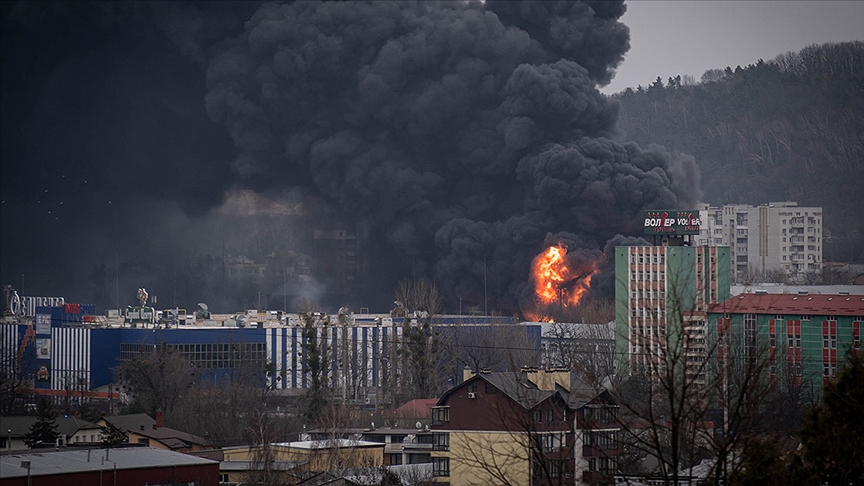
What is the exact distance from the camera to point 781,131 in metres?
161

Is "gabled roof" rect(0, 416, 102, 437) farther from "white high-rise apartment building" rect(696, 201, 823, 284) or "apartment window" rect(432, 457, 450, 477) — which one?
"white high-rise apartment building" rect(696, 201, 823, 284)

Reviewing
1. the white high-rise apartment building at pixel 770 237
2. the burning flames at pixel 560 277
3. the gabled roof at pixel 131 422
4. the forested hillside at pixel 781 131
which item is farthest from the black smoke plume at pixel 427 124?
the forested hillside at pixel 781 131

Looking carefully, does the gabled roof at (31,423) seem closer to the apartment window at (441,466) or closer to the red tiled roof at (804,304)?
the apartment window at (441,466)

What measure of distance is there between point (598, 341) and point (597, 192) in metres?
18.7

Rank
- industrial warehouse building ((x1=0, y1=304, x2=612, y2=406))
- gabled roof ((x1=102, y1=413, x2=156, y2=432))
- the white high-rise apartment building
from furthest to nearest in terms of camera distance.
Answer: the white high-rise apartment building → industrial warehouse building ((x1=0, y1=304, x2=612, y2=406)) → gabled roof ((x1=102, y1=413, x2=156, y2=432))

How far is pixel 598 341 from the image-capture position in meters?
69.4

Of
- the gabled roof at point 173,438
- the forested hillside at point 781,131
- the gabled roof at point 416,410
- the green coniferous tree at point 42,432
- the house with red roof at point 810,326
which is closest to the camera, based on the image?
the gabled roof at point 173,438

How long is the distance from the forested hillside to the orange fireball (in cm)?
5572

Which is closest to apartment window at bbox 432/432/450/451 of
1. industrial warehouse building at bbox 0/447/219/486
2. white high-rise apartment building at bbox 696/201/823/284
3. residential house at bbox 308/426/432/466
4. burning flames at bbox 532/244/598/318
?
residential house at bbox 308/426/432/466

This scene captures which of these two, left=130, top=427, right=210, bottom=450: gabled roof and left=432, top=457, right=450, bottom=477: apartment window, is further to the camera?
left=130, top=427, right=210, bottom=450: gabled roof

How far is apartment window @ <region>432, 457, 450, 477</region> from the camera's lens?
35.8 meters

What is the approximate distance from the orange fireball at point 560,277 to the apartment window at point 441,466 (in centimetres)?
5003

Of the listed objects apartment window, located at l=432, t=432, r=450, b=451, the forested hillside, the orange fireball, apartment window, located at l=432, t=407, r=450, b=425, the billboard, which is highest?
the forested hillside

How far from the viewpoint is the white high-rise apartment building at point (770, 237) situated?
417 feet
